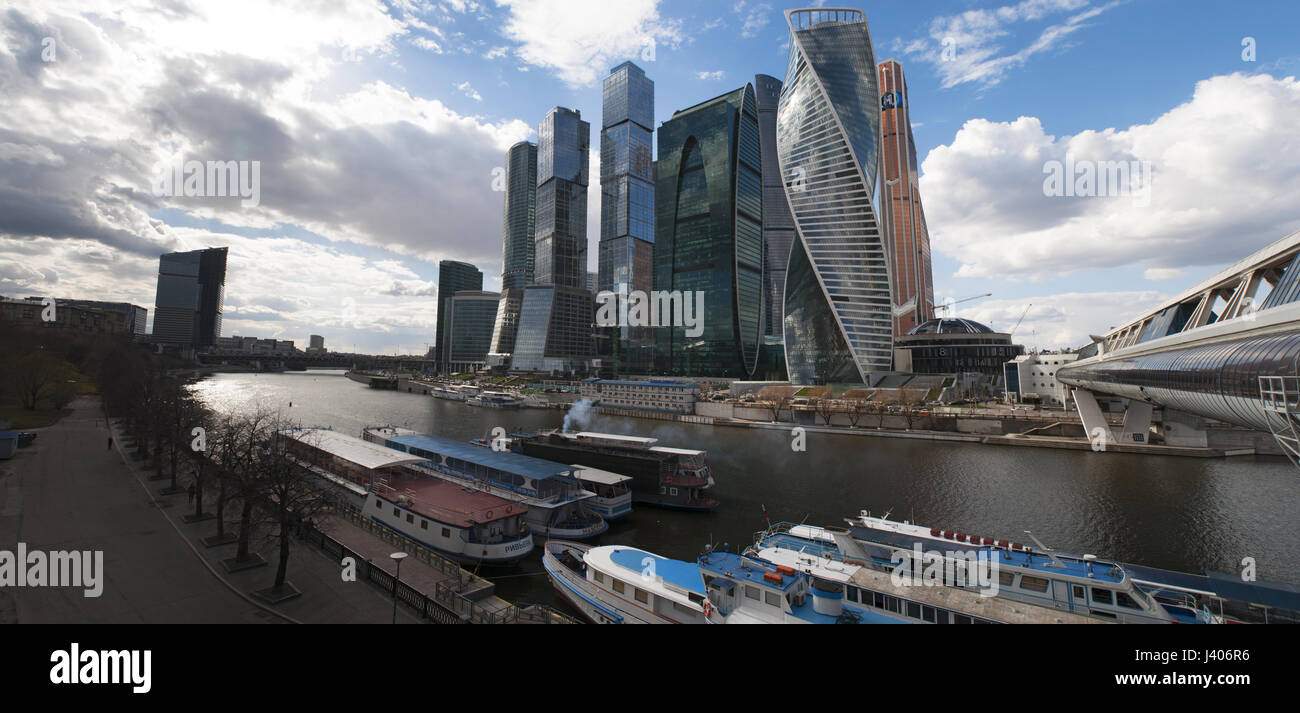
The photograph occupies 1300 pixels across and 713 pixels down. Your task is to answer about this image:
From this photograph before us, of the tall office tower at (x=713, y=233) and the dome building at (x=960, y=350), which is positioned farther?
the tall office tower at (x=713, y=233)

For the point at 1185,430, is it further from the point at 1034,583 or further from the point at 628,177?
the point at 628,177

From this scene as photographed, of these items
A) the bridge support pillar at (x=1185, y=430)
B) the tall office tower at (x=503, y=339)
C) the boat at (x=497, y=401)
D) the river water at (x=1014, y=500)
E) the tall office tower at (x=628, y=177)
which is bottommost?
the river water at (x=1014, y=500)

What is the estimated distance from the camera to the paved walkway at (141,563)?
15008 millimetres

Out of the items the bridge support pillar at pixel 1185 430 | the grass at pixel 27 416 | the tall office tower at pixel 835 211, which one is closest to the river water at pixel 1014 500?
the bridge support pillar at pixel 1185 430

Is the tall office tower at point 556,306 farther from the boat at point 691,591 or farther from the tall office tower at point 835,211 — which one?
the boat at point 691,591

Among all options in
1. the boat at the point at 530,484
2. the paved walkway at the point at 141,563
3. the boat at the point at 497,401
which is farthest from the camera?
the boat at the point at 497,401

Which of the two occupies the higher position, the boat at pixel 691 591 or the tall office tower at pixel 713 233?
the tall office tower at pixel 713 233

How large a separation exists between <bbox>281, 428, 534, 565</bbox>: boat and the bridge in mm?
27423

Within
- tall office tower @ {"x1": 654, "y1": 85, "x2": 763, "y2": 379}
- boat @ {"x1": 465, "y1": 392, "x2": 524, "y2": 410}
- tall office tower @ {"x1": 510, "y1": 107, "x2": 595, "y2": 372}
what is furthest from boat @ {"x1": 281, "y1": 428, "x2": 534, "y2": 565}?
tall office tower @ {"x1": 510, "y1": 107, "x2": 595, "y2": 372}

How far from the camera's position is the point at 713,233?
497ft

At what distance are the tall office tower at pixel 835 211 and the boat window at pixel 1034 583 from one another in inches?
3726

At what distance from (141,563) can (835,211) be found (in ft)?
377

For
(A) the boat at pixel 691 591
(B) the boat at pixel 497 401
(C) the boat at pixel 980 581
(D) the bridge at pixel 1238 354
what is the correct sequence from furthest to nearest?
(B) the boat at pixel 497 401 < (A) the boat at pixel 691 591 < (C) the boat at pixel 980 581 < (D) the bridge at pixel 1238 354

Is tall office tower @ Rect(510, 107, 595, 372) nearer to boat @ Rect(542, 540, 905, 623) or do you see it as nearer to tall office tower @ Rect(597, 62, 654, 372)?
tall office tower @ Rect(597, 62, 654, 372)
